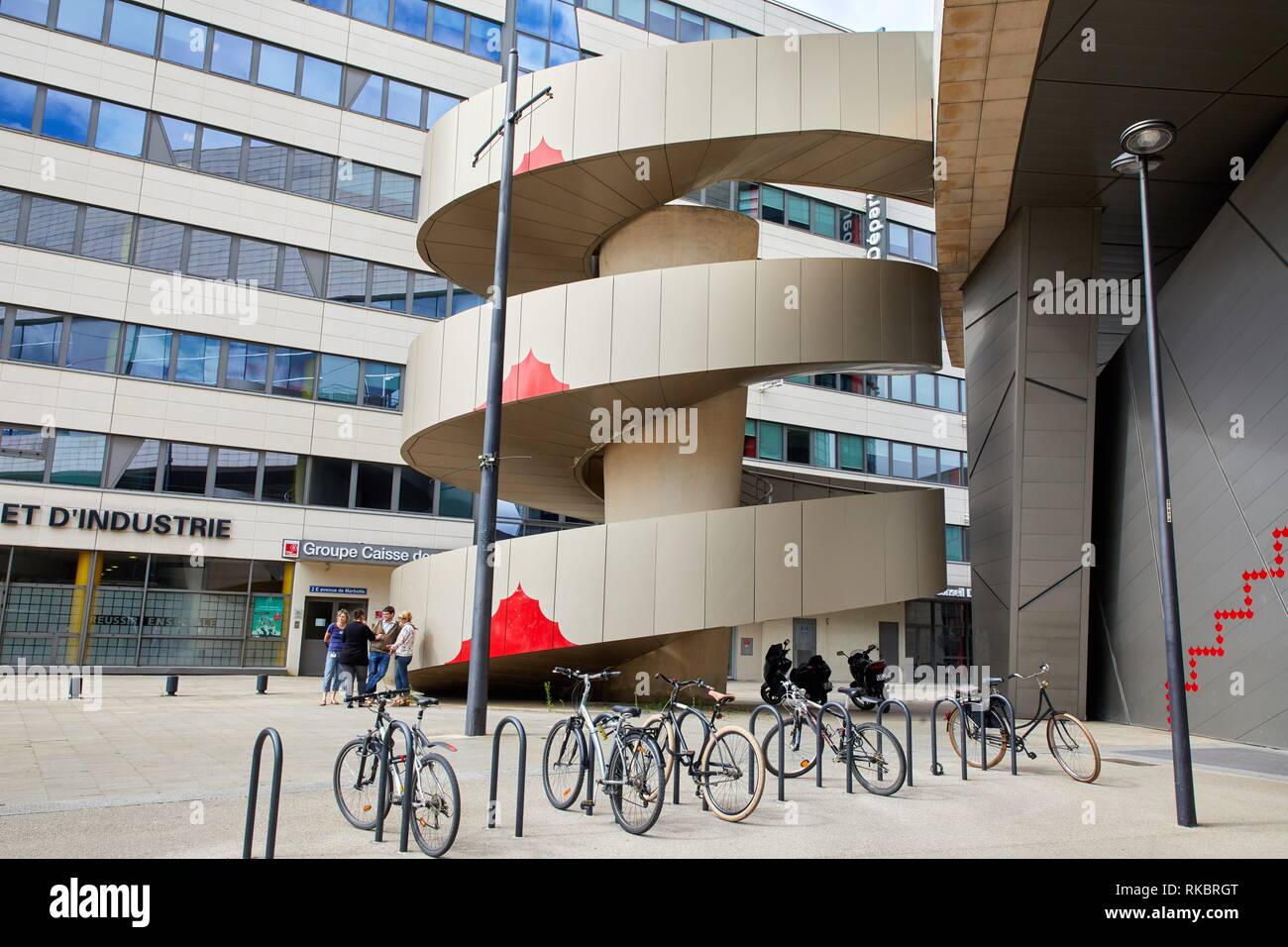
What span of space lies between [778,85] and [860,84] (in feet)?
4.85

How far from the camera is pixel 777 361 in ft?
56.9

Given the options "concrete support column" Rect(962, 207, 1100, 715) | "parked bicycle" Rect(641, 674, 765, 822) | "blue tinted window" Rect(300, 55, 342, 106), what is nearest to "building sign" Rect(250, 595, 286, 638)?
"blue tinted window" Rect(300, 55, 342, 106)

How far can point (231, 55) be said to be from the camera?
2988 centimetres

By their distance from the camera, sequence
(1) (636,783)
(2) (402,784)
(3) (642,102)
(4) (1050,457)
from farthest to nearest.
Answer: (3) (642,102), (4) (1050,457), (1) (636,783), (2) (402,784)

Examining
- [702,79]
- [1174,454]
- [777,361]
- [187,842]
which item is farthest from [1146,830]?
[702,79]

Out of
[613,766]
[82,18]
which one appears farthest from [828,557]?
[82,18]

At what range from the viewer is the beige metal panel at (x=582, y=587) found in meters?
16.7

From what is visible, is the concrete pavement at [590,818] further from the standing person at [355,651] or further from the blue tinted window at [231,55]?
the blue tinted window at [231,55]

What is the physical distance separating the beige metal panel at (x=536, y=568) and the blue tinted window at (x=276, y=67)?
2052 centimetres

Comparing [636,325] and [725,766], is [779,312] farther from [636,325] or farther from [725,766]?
[725,766]

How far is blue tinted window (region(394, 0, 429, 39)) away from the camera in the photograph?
32.2 metres

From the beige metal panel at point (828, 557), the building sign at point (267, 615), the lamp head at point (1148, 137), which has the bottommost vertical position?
the building sign at point (267, 615)

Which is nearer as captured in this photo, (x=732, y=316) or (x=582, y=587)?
(x=582, y=587)

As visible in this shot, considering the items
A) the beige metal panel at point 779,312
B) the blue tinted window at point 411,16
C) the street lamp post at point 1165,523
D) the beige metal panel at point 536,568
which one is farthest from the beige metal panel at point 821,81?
the blue tinted window at point 411,16
